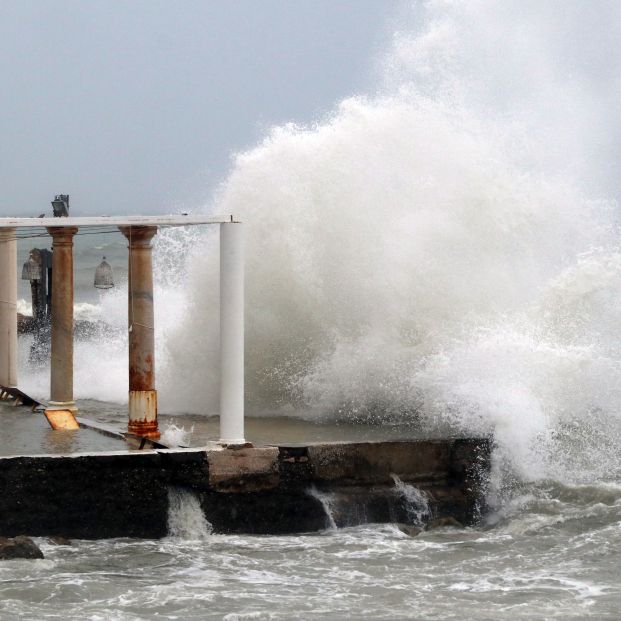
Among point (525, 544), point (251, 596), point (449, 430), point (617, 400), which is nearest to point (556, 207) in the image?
point (617, 400)

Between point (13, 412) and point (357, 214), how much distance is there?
4.83 meters

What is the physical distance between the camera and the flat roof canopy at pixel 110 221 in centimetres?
1201

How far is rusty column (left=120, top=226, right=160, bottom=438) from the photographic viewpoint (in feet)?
42.9

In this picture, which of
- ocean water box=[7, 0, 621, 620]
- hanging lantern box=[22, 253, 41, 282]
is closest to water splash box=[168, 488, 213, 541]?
→ ocean water box=[7, 0, 621, 620]

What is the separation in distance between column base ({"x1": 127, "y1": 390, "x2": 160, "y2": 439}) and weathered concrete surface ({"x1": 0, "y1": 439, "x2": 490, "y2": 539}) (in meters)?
1.30

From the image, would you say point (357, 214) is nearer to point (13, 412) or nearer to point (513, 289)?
point (513, 289)

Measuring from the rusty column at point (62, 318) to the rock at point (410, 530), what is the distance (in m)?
4.45

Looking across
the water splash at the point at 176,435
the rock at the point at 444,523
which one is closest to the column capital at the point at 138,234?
the water splash at the point at 176,435

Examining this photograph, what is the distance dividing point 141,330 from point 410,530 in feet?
11.0

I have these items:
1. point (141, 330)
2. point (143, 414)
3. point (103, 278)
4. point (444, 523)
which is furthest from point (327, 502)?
point (103, 278)

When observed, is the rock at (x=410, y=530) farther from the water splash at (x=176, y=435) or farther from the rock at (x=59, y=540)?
the rock at (x=59, y=540)

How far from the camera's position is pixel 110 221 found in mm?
12227

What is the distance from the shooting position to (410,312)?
629 inches

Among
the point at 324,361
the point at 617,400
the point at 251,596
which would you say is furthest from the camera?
the point at 324,361
